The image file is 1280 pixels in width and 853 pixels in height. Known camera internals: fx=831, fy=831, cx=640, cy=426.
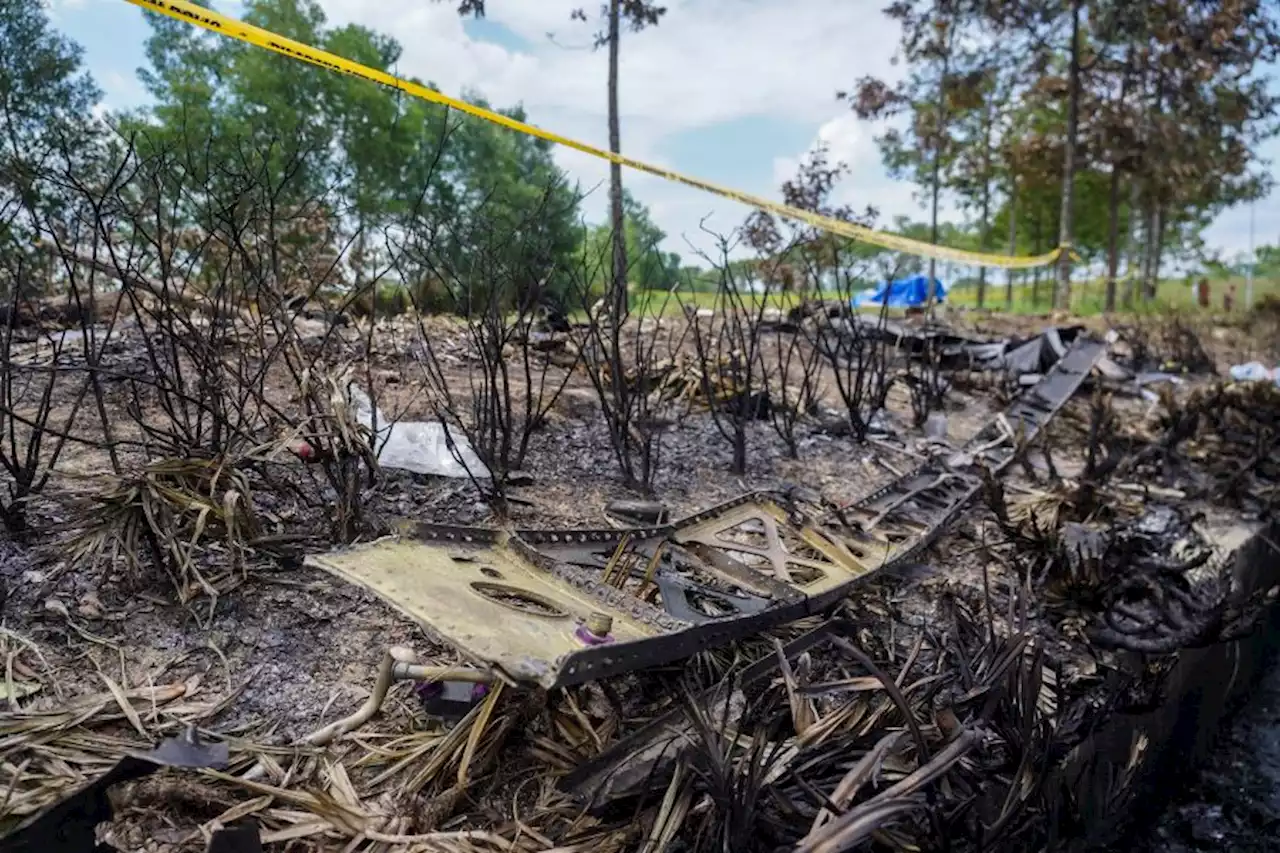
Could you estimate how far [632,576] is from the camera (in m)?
3.00

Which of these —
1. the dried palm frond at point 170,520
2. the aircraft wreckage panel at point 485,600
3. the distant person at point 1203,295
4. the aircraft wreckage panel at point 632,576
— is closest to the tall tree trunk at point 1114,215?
the distant person at point 1203,295

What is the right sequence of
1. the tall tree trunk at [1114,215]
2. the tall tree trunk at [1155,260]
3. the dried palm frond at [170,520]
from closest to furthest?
the dried palm frond at [170,520] < the tall tree trunk at [1114,215] < the tall tree trunk at [1155,260]

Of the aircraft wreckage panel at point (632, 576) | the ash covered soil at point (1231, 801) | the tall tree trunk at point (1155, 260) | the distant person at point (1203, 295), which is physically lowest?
the ash covered soil at point (1231, 801)

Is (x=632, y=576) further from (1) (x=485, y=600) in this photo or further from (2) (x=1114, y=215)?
(2) (x=1114, y=215)

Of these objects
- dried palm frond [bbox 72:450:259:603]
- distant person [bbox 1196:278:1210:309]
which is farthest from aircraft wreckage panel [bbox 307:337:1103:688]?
distant person [bbox 1196:278:1210:309]

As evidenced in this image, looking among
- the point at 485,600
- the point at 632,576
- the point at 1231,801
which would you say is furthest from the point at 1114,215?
the point at 485,600

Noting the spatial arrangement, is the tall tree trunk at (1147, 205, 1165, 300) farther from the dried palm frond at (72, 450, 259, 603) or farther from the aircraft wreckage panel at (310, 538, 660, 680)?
the dried palm frond at (72, 450, 259, 603)

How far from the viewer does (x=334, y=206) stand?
3.98 metres

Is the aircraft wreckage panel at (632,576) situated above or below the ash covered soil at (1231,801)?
above

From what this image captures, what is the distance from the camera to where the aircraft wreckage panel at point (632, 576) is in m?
1.97

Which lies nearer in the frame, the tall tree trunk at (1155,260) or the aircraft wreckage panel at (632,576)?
the aircraft wreckage panel at (632,576)

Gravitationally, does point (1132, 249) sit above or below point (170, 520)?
above

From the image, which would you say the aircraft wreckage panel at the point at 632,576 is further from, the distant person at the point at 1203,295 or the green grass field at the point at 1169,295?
the distant person at the point at 1203,295

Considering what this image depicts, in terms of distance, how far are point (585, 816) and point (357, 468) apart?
66.3 inches
